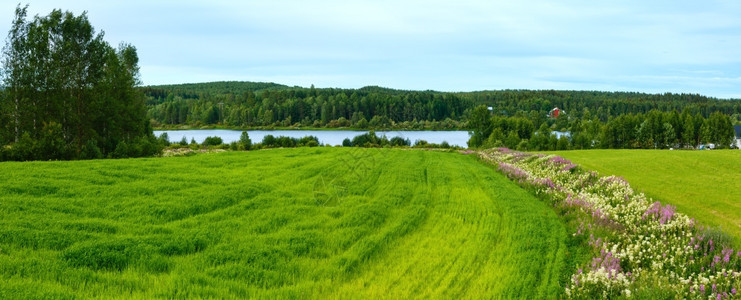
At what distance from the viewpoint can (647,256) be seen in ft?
26.3

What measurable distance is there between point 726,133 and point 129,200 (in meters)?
109

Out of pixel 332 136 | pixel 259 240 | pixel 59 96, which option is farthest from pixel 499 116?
pixel 259 240

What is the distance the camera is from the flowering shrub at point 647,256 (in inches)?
258

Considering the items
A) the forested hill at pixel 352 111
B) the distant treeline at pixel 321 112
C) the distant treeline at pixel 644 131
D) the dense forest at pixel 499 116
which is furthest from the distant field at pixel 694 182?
the distant treeline at pixel 321 112

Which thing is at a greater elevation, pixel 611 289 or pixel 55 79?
pixel 55 79

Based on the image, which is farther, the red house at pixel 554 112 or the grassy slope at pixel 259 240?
the red house at pixel 554 112

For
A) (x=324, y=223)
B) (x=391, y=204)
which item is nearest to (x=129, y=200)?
(x=324, y=223)

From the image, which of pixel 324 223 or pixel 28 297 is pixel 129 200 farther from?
pixel 28 297

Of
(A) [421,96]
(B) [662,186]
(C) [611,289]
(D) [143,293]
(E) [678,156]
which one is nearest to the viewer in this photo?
(D) [143,293]

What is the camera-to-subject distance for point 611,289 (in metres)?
6.63

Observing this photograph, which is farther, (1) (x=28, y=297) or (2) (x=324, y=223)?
(2) (x=324, y=223)

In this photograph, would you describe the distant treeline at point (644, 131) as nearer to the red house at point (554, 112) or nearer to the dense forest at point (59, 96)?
the dense forest at point (59, 96)

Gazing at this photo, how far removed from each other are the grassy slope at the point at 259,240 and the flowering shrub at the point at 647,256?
0.68 meters

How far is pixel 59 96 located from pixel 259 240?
35.2 metres
